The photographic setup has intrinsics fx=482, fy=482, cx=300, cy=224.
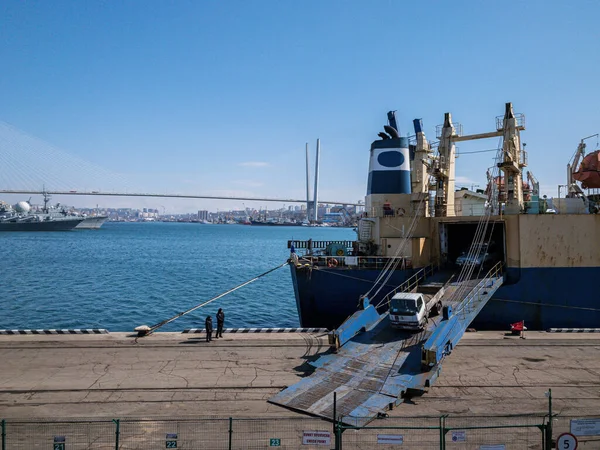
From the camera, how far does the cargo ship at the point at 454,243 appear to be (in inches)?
1025

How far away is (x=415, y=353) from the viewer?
17516mm

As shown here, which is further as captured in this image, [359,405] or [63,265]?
[63,265]

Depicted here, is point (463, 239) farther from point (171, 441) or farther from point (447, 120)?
point (171, 441)

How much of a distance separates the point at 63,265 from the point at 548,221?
68739mm

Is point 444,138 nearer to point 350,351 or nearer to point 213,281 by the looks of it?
point 350,351

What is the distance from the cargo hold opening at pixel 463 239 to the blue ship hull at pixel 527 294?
7.34 ft

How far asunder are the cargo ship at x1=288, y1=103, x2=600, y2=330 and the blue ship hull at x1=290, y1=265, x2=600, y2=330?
5 cm

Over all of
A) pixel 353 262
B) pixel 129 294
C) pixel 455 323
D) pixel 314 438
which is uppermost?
pixel 353 262

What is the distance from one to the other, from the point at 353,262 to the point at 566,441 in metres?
18.2

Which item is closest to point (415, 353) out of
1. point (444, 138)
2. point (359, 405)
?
point (359, 405)

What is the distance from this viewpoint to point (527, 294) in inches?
1023

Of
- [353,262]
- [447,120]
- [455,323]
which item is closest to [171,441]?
[455,323]

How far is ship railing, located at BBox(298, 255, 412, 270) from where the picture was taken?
91.1ft

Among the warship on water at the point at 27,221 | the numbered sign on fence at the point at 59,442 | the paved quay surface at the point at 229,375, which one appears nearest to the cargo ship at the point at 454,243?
the paved quay surface at the point at 229,375
